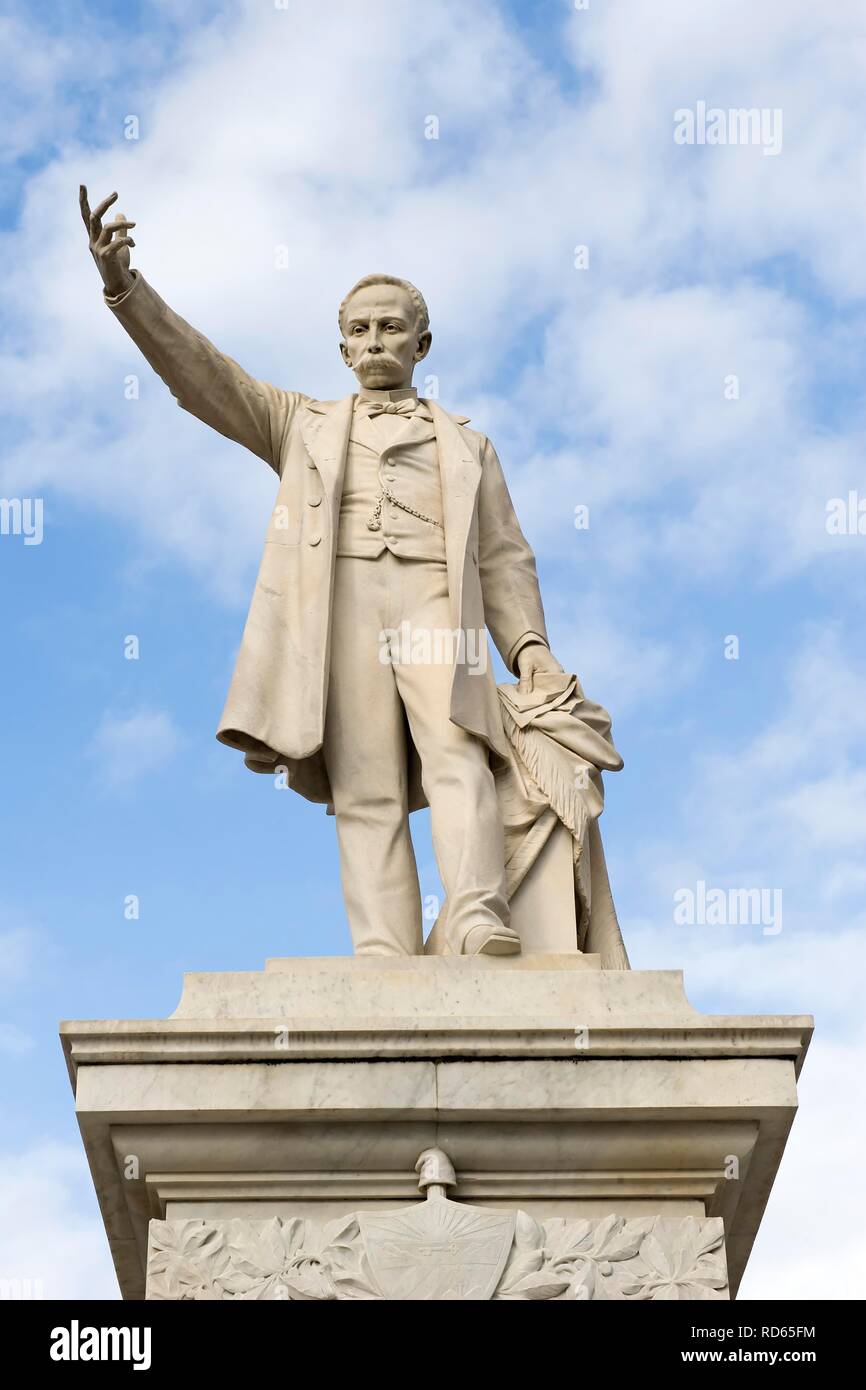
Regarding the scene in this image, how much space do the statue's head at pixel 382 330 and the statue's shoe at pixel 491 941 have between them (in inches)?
114

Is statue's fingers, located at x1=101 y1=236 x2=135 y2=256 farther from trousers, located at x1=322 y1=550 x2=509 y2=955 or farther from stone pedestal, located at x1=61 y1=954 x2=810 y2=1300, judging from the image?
stone pedestal, located at x1=61 y1=954 x2=810 y2=1300

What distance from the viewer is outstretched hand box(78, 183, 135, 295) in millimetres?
10148

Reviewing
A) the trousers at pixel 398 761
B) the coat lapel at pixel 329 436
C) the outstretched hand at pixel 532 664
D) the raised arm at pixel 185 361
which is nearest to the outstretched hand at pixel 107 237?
the raised arm at pixel 185 361

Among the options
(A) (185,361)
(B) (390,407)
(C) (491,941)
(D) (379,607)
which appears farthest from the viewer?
(B) (390,407)

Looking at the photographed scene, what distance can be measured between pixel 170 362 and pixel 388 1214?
4.06 meters

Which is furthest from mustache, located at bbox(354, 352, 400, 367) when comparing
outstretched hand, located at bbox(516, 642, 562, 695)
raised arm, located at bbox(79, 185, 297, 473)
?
outstretched hand, located at bbox(516, 642, 562, 695)

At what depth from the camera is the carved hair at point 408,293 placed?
10883 millimetres

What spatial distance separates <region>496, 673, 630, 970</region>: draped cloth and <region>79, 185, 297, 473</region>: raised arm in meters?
Answer: 1.78

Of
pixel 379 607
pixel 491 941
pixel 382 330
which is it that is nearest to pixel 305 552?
pixel 379 607

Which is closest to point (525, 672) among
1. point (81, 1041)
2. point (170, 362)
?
point (170, 362)

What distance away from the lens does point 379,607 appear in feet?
33.2

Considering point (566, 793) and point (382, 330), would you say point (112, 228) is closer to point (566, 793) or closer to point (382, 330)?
point (382, 330)

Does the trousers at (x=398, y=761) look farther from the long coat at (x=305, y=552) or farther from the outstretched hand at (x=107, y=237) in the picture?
the outstretched hand at (x=107, y=237)

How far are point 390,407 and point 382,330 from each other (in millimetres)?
363
